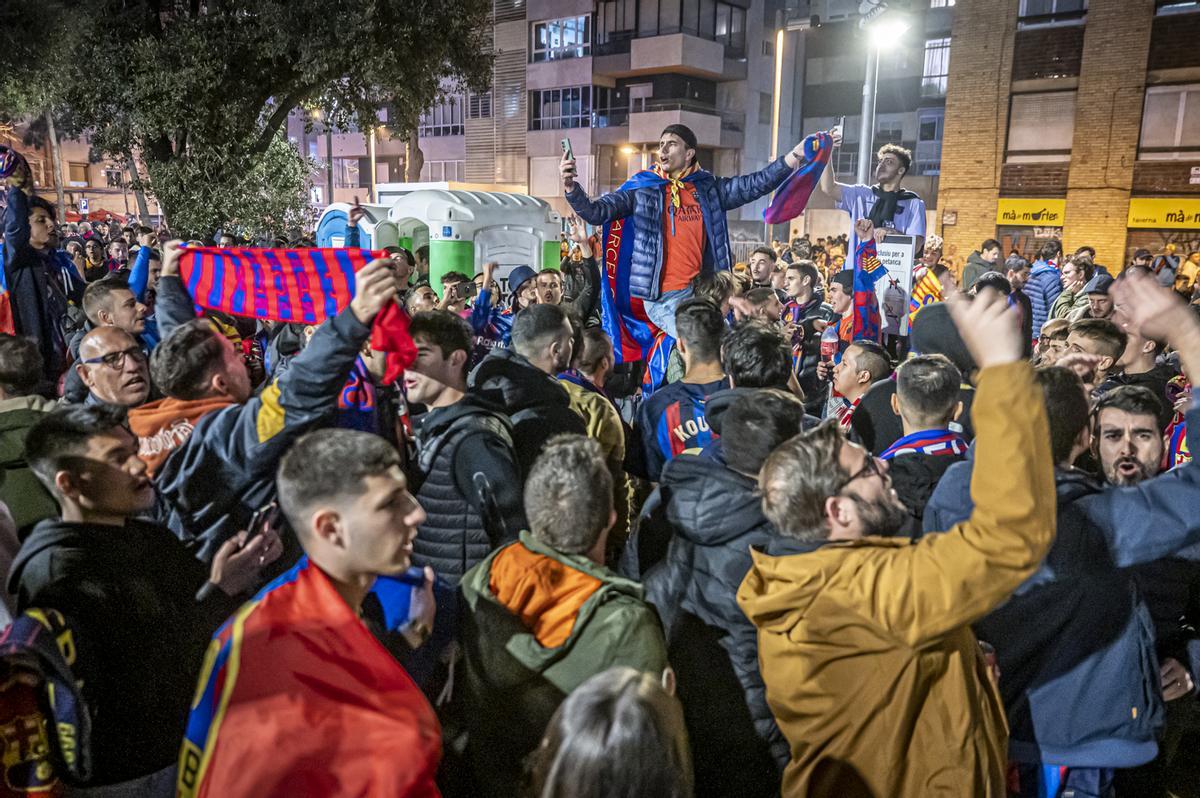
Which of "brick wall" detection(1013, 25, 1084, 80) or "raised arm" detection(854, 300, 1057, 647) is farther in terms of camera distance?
"brick wall" detection(1013, 25, 1084, 80)

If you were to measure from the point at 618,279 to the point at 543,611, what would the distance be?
18.6ft

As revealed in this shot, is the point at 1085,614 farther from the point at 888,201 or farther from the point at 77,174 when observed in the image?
the point at 77,174

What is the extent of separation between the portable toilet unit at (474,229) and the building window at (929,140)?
84.2 feet

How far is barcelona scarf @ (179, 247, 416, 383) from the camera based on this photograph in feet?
12.3

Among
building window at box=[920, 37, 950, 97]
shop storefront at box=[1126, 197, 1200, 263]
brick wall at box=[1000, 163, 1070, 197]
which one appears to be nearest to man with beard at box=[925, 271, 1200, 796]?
shop storefront at box=[1126, 197, 1200, 263]

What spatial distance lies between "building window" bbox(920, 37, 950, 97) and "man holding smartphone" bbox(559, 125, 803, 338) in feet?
113

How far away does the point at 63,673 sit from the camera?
2305 millimetres

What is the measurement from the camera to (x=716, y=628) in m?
2.99

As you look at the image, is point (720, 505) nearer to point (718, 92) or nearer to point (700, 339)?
point (700, 339)

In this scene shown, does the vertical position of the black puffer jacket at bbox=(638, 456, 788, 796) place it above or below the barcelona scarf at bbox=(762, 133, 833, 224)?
below

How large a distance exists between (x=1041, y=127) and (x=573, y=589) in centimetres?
2735

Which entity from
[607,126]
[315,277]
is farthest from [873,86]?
[607,126]

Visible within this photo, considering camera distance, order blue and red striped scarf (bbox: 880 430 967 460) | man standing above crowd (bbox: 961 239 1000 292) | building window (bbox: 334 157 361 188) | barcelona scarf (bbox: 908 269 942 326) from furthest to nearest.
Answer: building window (bbox: 334 157 361 188), man standing above crowd (bbox: 961 239 1000 292), barcelona scarf (bbox: 908 269 942 326), blue and red striped scarf (bbox: 880 430 967 460)

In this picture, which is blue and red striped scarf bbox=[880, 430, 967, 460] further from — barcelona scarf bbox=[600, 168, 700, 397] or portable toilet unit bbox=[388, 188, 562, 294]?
portable toilet unit bbox=[388, 188, 562, 294]
